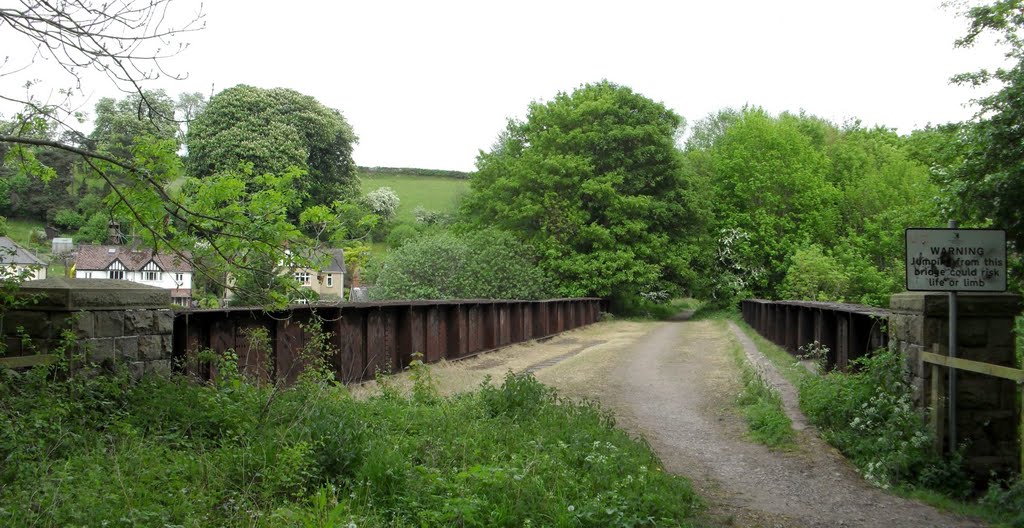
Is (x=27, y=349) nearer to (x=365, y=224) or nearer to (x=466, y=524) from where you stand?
(x=365, y=224)

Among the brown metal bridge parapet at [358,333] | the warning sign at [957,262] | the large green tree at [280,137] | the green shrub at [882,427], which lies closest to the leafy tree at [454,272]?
the brown metal bridge parapet at [358,333]

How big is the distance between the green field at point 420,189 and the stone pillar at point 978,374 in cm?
6662

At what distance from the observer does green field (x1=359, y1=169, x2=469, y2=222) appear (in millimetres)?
77438

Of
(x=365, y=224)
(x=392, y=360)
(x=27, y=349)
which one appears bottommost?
(x=392, y=360)

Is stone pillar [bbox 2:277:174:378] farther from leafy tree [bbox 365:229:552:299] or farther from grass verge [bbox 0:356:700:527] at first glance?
leafy tree [bbox 365:229:552:299]

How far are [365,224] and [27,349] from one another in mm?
2783

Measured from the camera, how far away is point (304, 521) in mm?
4074

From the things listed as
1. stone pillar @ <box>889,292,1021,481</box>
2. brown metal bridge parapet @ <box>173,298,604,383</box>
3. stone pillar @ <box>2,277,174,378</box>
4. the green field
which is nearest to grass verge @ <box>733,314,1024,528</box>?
stone pillar @ <box>889,292,1021,481</box>

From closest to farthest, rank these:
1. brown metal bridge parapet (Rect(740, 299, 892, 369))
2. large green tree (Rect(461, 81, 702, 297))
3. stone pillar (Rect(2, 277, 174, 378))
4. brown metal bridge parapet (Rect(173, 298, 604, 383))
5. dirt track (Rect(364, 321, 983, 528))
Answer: dirt track (Rect(364, 321, 983, 528)) → stone pillar (Rect(2, 277, 174, 378)) → brown metal bridge parapet (Rect(173, 298, 604, 383)) → brown metal bridge parapet (Rect(740, 299, 892, 369)) → large green tree (Rect(461, 81, 702, 297))

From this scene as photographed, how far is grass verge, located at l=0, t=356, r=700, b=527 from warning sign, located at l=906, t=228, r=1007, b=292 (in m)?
3.07

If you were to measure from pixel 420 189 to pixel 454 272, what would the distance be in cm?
5580

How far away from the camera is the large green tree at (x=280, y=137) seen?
39.4m

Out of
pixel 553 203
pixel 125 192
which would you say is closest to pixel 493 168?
pixel 553 203

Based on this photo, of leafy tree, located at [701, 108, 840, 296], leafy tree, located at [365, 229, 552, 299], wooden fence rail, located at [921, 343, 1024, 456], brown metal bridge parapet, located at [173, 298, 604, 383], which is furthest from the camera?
leafy tree, located at [701, 108, 840, 296]
